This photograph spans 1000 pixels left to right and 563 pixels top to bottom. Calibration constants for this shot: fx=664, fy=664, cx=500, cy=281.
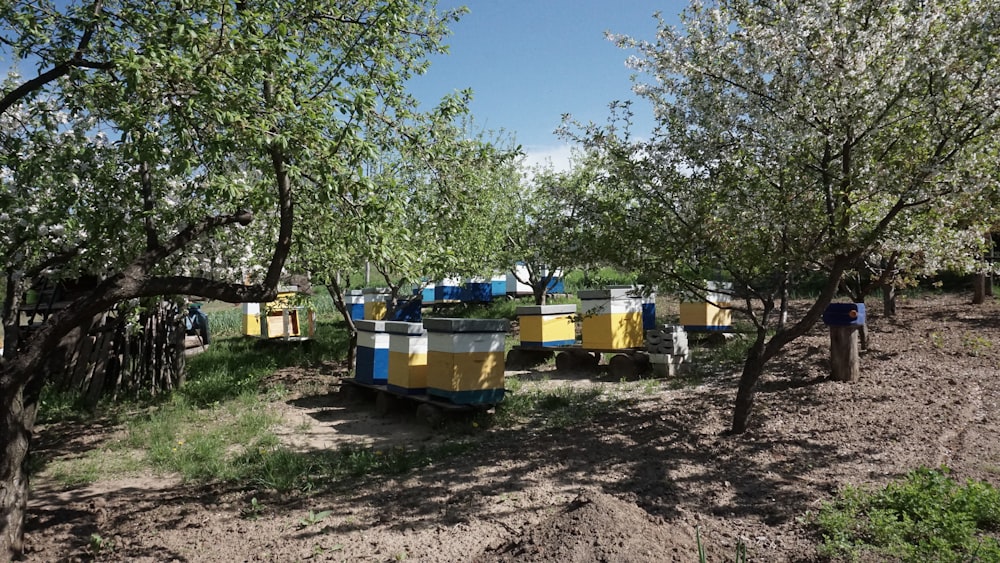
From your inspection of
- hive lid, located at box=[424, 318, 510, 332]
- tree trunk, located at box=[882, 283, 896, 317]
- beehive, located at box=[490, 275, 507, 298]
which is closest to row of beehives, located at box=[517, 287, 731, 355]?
hive lid, located at box=[424, 318, 510, 332]

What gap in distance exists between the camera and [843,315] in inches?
316

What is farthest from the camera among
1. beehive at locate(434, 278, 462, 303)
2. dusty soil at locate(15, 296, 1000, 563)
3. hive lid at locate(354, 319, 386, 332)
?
beehive at locate(434, 278, 462, 303)

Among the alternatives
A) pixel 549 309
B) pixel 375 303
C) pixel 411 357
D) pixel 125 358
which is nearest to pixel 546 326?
pixel 549 309

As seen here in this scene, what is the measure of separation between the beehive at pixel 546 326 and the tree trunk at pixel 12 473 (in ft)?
28.2

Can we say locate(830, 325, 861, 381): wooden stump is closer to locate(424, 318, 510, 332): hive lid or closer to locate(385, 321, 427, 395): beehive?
locate(424, 318, 510, 332): hive lid

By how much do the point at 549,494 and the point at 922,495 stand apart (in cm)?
257

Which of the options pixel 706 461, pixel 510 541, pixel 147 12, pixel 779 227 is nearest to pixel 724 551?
pixel 510 541

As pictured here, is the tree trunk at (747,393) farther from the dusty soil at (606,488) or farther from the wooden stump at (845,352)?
the wooden stump at (845,352)

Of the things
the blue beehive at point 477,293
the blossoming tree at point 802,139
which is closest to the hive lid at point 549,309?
the blossoming tree at point 802,139

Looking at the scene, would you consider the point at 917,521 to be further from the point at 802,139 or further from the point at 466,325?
the point at 466,325

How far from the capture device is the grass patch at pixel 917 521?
144 inches

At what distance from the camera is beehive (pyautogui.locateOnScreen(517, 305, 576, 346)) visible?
41.2ft

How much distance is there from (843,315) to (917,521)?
439 centimetres

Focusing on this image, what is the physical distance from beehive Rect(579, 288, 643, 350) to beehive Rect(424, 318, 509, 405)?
11.4 ft
